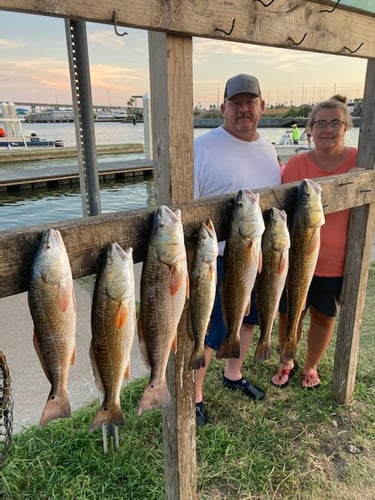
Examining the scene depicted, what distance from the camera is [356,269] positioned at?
286 centimetres

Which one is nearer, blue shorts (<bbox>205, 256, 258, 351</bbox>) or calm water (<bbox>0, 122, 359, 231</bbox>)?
blue shorts (<bbox>205, 256, 258, 351</bbox>)

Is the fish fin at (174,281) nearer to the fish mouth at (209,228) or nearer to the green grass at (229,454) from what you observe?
the fish mouth at (209,228)

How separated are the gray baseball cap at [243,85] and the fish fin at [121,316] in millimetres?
1979

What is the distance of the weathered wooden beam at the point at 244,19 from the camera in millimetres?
1250

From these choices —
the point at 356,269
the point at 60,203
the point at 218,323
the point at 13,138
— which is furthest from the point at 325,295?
the point at 13,138

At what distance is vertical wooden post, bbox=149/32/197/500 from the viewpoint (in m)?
1.48

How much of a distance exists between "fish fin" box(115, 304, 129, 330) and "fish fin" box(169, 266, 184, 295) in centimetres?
19

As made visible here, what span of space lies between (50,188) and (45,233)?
16139mm

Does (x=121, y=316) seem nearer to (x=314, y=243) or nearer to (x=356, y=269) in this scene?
(x=314, y=243)

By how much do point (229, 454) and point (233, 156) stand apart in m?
1.95

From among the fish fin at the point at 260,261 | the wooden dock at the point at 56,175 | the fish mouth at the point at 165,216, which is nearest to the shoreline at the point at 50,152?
the wooden dock at the point at 56,175

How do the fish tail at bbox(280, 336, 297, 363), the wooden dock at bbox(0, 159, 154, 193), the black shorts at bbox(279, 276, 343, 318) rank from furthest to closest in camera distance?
the wooden dock at bbox(0, 159, 154, 193), the black shorts at bbox(279, 276, 343, 318), the fish tail at bbox(280, 336, 297, 363)

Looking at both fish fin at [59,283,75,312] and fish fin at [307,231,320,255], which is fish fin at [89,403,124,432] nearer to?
fish fin at [59,283,75,312]

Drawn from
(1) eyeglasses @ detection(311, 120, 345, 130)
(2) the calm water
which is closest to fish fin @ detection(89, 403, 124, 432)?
(1) eyeglasses @ detection(311, 120, 345, 130)
